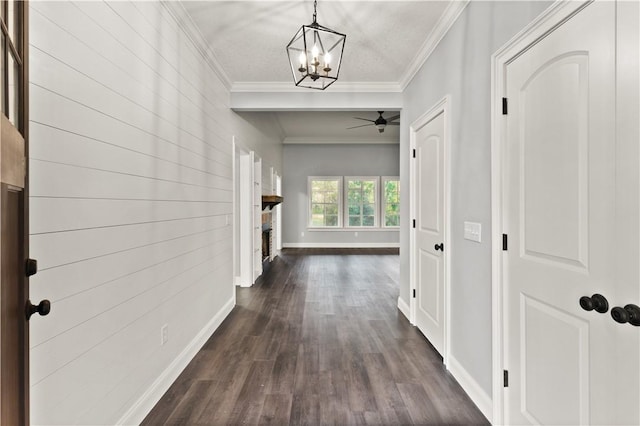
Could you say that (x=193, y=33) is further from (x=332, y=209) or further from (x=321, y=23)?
(x=332, y=209)

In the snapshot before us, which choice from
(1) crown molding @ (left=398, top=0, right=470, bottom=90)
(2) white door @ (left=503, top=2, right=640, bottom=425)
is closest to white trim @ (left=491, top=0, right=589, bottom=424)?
(2) white door @ (left=503, top=2, right=640, bottom=425)

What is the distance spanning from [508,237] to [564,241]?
406 mm

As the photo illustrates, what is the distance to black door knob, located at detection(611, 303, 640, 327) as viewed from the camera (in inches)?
Answer: 42.3

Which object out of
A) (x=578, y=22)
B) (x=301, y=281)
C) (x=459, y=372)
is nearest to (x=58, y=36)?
(x=578, y=22)

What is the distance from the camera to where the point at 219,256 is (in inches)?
139

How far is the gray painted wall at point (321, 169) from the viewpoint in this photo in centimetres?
950

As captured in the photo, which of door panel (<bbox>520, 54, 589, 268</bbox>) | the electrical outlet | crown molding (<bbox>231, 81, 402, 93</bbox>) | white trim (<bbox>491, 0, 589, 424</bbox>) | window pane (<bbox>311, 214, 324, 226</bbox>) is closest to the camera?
door panel (<bbox>520, 54, 589, 268</bbox>)

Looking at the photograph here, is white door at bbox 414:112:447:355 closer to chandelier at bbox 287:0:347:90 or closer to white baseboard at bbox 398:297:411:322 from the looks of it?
white baseboard at bbox 398:297:411:322

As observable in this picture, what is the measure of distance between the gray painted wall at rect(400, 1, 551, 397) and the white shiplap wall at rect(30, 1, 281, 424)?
205 cm

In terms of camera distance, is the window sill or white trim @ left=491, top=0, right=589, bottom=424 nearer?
white trim @ left=491, top=0, right=589, bottom=424

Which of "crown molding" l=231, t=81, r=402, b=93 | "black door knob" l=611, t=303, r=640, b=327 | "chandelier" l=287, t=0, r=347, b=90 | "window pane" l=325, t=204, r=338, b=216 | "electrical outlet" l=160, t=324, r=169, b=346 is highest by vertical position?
"crown molding" l=231, t=81, r=402, b=93

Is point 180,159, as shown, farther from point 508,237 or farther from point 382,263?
point 382,263

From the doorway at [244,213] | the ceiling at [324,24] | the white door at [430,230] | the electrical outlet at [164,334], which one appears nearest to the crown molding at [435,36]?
the ceiling at [324,24]

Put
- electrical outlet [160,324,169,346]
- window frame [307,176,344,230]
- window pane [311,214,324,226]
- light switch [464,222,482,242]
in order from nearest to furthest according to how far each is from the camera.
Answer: light switch [464,222,482,242], electrical outlet [160,324,169,346], window frame [307,176,344,230], window pane [311,214,324,226]
